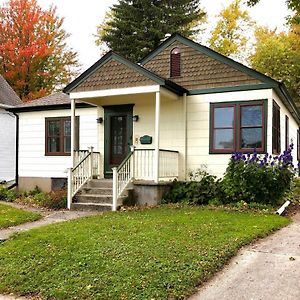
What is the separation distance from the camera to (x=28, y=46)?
26.2 m

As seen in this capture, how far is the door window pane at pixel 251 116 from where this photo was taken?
37.2 feet

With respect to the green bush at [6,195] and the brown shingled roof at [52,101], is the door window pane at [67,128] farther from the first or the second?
the green bush at [6,195]

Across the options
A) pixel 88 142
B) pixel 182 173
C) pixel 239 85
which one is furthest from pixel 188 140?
pixel 88 142

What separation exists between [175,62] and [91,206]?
5615mm

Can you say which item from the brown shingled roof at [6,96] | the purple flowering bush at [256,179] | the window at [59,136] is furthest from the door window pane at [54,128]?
the purple flowering bush at [256,179]

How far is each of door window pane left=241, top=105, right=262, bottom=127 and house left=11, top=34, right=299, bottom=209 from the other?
0.10ft

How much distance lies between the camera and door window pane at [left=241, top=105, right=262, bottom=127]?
37.2 ft

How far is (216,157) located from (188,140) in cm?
109

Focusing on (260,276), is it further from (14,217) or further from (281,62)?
(281,62)

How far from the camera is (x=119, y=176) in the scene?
1112 cm

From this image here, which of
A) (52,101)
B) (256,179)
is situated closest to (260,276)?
(256,179)

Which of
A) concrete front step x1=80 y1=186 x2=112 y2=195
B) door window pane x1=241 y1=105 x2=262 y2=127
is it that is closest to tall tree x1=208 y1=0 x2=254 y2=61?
door window pane x1=241 y1=105 x2=262 y2=127

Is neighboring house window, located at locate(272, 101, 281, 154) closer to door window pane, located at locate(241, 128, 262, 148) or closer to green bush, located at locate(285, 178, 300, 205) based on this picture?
door window pane, located at locate(241, 128, 262, 148)

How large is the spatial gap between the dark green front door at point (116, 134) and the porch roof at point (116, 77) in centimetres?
175
